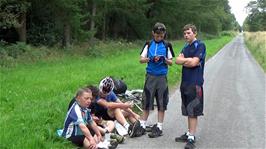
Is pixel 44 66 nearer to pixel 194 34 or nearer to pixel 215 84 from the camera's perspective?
pixel 215 84

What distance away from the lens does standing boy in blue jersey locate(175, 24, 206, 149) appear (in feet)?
26.9

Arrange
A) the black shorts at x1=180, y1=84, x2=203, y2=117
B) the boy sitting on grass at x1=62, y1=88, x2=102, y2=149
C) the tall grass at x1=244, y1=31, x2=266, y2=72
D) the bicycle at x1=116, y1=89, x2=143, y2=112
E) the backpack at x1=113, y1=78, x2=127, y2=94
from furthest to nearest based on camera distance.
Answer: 1. the tall grass at x1=244, y1=31, x2=266, y2=72
2. the bicycle at x1=116, y1=89, x2=143, y2=112
3. the backpack at x1=113, y1=78, x2=127, y2=94
4. the black shorts at x1=180, y1=84, x2=203, y2=117
5. the boy sitting on grass at x1=62, y1=88, x2=102, y2=149

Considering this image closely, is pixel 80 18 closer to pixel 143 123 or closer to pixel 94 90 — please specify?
pixel 143 123

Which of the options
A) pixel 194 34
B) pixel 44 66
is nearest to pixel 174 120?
pixel 194 34

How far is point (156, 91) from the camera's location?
30.2 ft

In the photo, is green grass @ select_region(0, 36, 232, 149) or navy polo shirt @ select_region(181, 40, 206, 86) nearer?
green grass @ select_region(0, 36, 232, 149)

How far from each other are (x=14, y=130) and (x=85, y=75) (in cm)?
884

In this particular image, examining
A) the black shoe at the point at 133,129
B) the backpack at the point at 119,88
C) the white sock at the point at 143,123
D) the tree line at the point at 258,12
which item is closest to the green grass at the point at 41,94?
the backpack at the point at 119,88

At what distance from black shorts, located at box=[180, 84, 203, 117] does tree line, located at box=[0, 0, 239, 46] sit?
1466 centimetres

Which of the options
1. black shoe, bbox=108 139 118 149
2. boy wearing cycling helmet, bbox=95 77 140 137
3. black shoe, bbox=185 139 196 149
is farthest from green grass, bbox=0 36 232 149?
black shoe, bbox=185 139 196 149

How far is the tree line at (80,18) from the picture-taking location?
25.3 metres

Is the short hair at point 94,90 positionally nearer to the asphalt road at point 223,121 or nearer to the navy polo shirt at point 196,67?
the asphalt road at point 223,121

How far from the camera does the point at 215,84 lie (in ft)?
57.9

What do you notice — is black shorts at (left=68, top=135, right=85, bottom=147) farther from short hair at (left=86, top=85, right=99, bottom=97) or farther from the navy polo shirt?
the navy polo shirt
